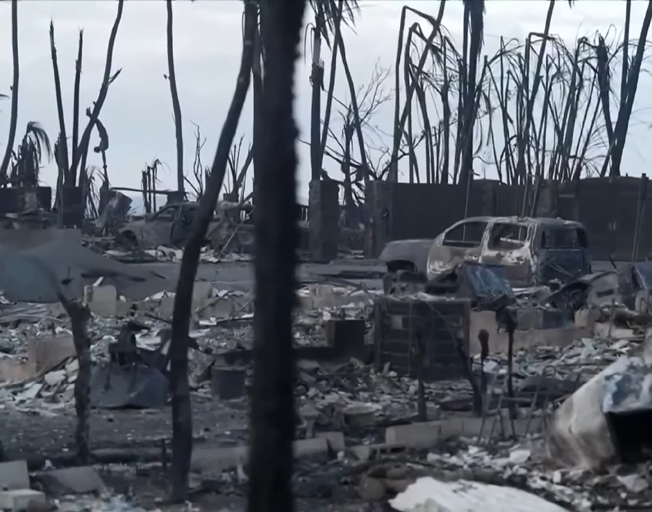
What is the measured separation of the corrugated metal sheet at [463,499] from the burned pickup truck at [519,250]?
10223 millimetres

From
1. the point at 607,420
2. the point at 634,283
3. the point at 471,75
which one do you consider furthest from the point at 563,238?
the point at 471,75

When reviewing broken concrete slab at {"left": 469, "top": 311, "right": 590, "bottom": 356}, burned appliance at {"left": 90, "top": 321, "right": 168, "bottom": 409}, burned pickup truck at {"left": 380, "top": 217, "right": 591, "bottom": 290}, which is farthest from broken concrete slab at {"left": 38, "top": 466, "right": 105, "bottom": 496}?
burned pickup truck at {"left": 380, "top": 217, "right": 591, "bottom": 290}

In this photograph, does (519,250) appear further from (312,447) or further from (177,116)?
(177,116)

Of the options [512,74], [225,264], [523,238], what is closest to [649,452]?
[523,238]

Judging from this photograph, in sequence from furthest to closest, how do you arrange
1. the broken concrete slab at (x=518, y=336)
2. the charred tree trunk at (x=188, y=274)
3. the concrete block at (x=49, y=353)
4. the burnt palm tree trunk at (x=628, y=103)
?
the burnt palm tree trunk at (x=628, y=103) < the broken concrete slab at (x=518, y=336) < the concrete block at (x=49, y=353) < the charred tree trunk at (x=188, y=274)

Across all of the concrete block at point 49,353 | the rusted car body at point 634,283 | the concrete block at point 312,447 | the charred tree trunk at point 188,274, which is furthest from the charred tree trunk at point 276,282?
the rusted car body at point 634,283

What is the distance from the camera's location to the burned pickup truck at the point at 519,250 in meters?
18.3

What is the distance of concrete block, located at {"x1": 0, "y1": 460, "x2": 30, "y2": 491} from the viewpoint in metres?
7.23

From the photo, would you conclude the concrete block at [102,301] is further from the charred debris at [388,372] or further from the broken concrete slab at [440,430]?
the broken concrete slab at [440,430]

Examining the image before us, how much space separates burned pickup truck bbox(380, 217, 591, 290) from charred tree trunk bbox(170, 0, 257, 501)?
10.7 metres

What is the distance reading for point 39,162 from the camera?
36.4 metres

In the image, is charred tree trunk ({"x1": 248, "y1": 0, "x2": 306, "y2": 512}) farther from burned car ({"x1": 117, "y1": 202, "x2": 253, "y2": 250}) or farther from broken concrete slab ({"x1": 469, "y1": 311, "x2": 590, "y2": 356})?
burned car ({"x1": 117, "y1": 202, "x2": 253, "y2": 250})

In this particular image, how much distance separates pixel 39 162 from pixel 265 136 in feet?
109

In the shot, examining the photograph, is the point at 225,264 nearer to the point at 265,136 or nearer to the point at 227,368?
the point at 227,368
